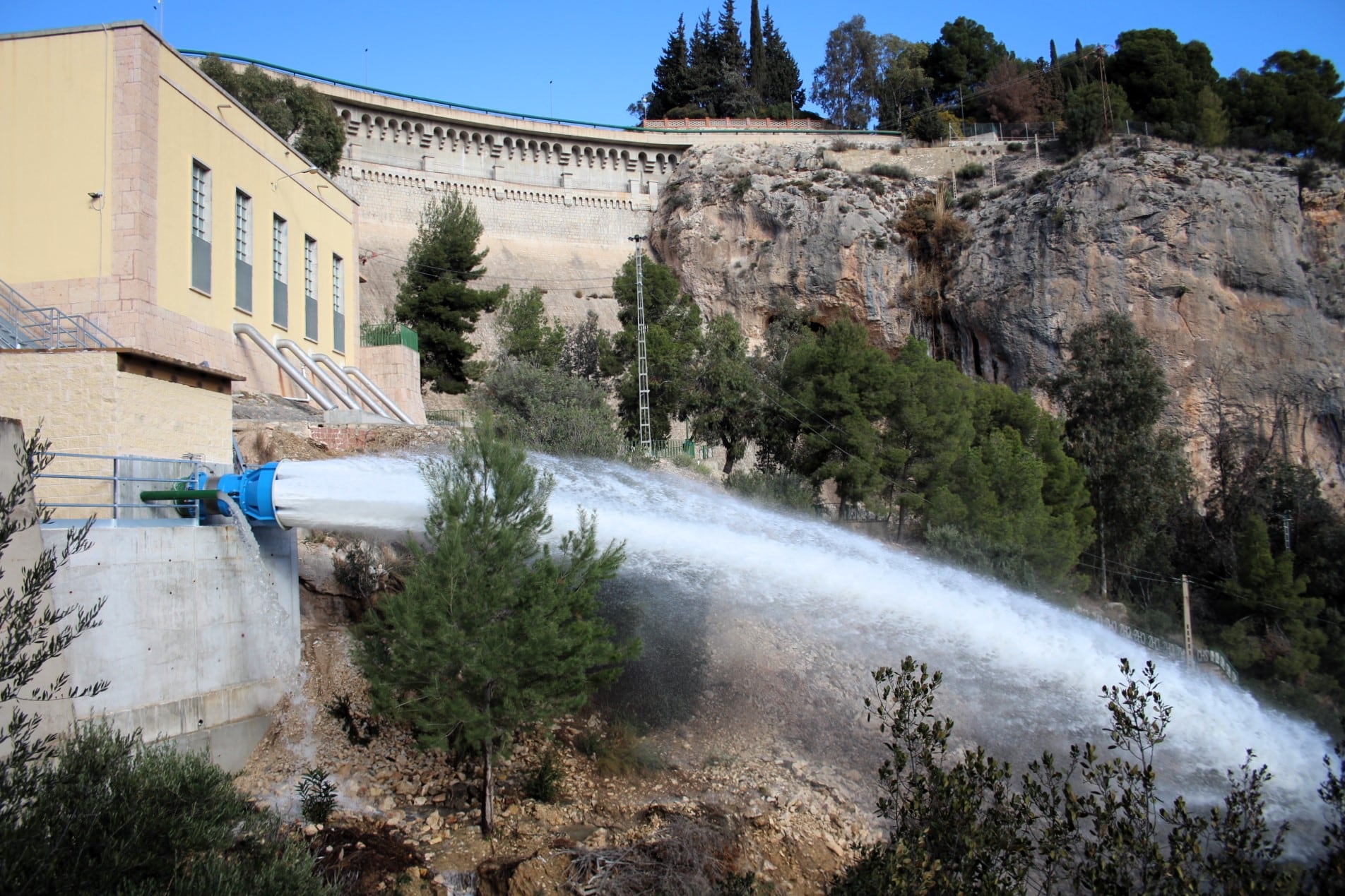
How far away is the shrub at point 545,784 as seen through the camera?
10.1m

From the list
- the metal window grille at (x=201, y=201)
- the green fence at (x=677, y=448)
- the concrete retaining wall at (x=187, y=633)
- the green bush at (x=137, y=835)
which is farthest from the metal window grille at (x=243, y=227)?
the green bush at (x=137, y=835)

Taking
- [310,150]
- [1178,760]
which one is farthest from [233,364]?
[310,150]

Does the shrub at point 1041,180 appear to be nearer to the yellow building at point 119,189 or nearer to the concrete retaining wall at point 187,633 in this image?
the yellow building at point 119,189

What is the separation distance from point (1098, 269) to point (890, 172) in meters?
13.5

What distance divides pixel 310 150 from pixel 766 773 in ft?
109

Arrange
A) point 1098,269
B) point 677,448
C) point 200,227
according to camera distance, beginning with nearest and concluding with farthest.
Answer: point 200,227, point 677,448, point 1098,269

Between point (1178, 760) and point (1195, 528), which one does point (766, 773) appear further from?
point (1195, 528)

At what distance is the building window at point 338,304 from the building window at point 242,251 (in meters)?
3.96

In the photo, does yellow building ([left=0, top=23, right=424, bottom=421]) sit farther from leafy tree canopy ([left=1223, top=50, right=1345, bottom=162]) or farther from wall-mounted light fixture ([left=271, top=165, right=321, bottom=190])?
leafy tree canopy ([left=1223, top=50, right=1345, bottom=162])

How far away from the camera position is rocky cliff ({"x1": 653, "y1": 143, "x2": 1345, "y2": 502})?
39.0 m

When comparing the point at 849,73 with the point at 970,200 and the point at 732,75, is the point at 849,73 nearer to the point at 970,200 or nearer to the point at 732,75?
the point at 732,75

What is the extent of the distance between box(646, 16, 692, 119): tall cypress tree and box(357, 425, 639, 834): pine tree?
5896 cm

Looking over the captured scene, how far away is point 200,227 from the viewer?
1636 cm

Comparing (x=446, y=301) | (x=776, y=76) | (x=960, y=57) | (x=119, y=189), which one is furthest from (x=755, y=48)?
(x=119, y=189)
